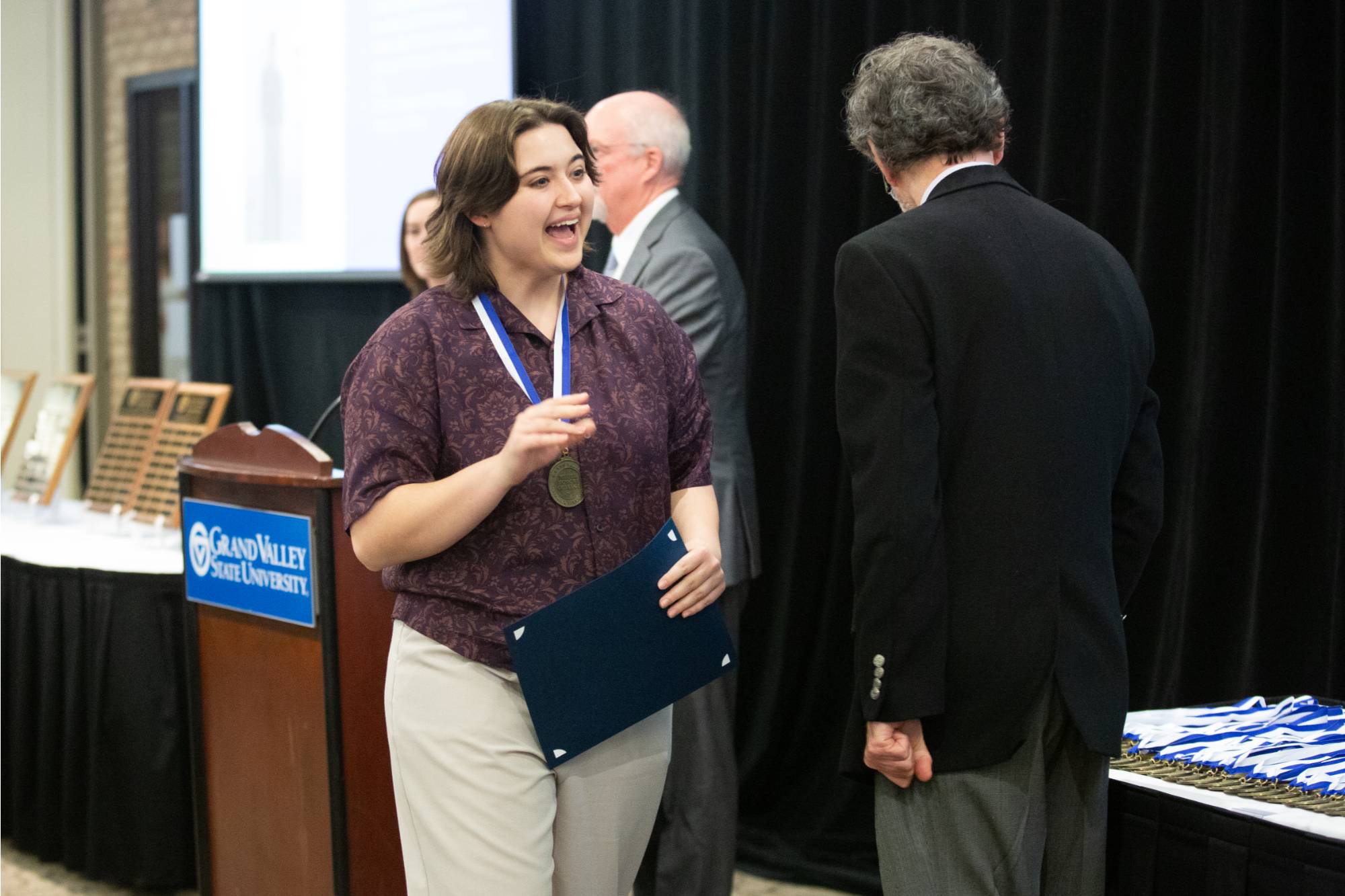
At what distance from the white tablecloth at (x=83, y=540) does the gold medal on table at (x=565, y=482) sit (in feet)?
5.84

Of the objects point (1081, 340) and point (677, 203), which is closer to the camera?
point (1081, 340)

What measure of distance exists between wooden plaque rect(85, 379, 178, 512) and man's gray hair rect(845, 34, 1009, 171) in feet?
9.10

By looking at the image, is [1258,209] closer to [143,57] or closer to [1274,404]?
[1274,404]

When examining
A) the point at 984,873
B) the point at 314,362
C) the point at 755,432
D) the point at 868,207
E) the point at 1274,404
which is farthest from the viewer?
the point at 314,362

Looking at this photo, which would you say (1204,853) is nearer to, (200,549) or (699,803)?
(699,803)

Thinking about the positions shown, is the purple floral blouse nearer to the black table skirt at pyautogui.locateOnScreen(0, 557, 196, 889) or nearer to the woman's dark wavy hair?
the woman's dark wavy hair

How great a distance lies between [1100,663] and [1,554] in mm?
3011

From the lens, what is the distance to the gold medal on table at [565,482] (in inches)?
63.2

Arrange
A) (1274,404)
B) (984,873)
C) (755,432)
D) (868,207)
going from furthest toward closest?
1. (755,432)
2. (868,207)
3. (1274,404)
4. (984,873)

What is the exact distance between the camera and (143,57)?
567cm

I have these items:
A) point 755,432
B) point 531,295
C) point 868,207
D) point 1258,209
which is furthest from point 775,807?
point 531,295

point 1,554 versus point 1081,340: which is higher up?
point 1081,340

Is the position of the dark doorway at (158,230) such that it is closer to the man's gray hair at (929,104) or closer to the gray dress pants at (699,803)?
the gray dress pants at (699,803)

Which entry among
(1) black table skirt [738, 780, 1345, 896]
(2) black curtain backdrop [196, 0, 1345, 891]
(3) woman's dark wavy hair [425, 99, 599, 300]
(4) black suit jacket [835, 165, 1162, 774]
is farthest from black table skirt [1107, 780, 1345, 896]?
(3) woman's dark wavy hair [425, 99, 599, 300]
